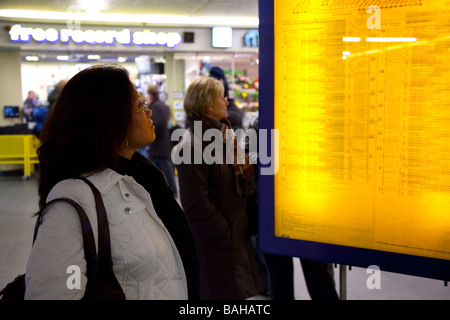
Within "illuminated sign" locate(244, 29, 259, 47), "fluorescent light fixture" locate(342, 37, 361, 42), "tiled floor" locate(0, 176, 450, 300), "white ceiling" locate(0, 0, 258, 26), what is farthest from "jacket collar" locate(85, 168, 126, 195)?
"illuminated sign" locate(244, 29, 259, 47)

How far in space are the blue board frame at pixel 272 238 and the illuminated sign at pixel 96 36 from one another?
981 centimetres

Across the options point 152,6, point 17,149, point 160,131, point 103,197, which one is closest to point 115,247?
point 103,197

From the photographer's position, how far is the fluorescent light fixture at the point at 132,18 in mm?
10227

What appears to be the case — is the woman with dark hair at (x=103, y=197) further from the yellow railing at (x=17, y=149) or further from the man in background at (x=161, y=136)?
the yellow railing at (x=17, y=149)

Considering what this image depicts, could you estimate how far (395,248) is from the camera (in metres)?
1.74

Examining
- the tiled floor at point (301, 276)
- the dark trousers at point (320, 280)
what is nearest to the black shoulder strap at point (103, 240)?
the tiled floor at point (301, 276)

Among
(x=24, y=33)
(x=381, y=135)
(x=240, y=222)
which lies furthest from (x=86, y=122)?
(x=24, y=33)

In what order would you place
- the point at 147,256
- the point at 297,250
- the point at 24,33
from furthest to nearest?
the point at 24,33 < the point at 297,250 < the point at 147,256

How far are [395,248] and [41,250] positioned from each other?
1.17 meters

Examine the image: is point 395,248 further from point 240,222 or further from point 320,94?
point 240,222

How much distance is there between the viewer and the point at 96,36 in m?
11.0

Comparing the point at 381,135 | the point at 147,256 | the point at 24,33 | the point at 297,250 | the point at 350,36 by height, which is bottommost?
the point at 297,250

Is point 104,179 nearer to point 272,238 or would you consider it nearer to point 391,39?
point 272,238
